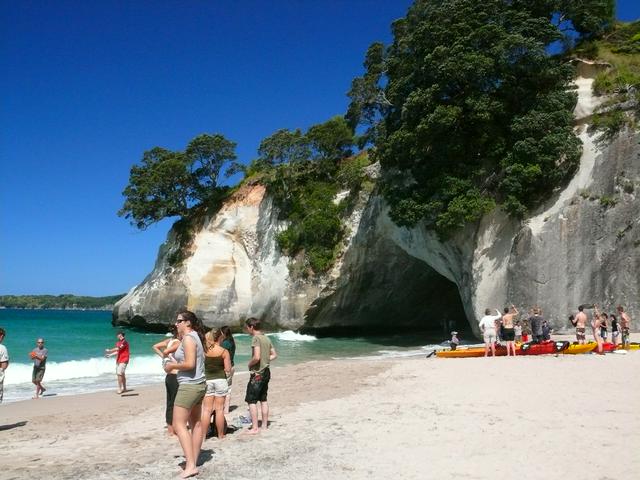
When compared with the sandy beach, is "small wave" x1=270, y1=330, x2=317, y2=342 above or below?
below

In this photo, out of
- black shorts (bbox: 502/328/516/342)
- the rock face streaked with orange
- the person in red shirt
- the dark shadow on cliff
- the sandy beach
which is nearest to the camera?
the sandy beach

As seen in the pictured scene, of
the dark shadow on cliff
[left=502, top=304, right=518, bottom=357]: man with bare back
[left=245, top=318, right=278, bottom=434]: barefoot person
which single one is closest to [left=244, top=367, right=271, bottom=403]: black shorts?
[left=245, top=318, right=278, bottom=434]: barefoot person

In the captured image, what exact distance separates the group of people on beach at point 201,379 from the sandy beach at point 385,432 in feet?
1.02

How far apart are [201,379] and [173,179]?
3445cm

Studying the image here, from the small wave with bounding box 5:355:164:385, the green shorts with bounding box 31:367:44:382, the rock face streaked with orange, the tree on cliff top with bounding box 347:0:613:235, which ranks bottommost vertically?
the small wave with bounding box 5:355:164:385

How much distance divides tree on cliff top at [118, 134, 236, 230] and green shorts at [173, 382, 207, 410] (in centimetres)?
3355

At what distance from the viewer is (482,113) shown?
1995cm

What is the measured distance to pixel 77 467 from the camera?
18.2 ft

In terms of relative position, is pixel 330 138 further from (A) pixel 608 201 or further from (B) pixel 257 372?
(B) pixel 257 372

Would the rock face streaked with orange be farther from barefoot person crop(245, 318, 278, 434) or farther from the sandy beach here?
barefoot person crop(245, 318, 278, 434)

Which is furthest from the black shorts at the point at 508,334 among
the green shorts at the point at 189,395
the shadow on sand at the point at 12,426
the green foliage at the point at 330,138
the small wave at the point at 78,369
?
the green foliage at the point at 330,138

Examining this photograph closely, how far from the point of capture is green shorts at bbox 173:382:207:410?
4.91 metres

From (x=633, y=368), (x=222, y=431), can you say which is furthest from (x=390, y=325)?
(x=222, y=431)

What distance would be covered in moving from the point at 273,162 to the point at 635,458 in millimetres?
30857
